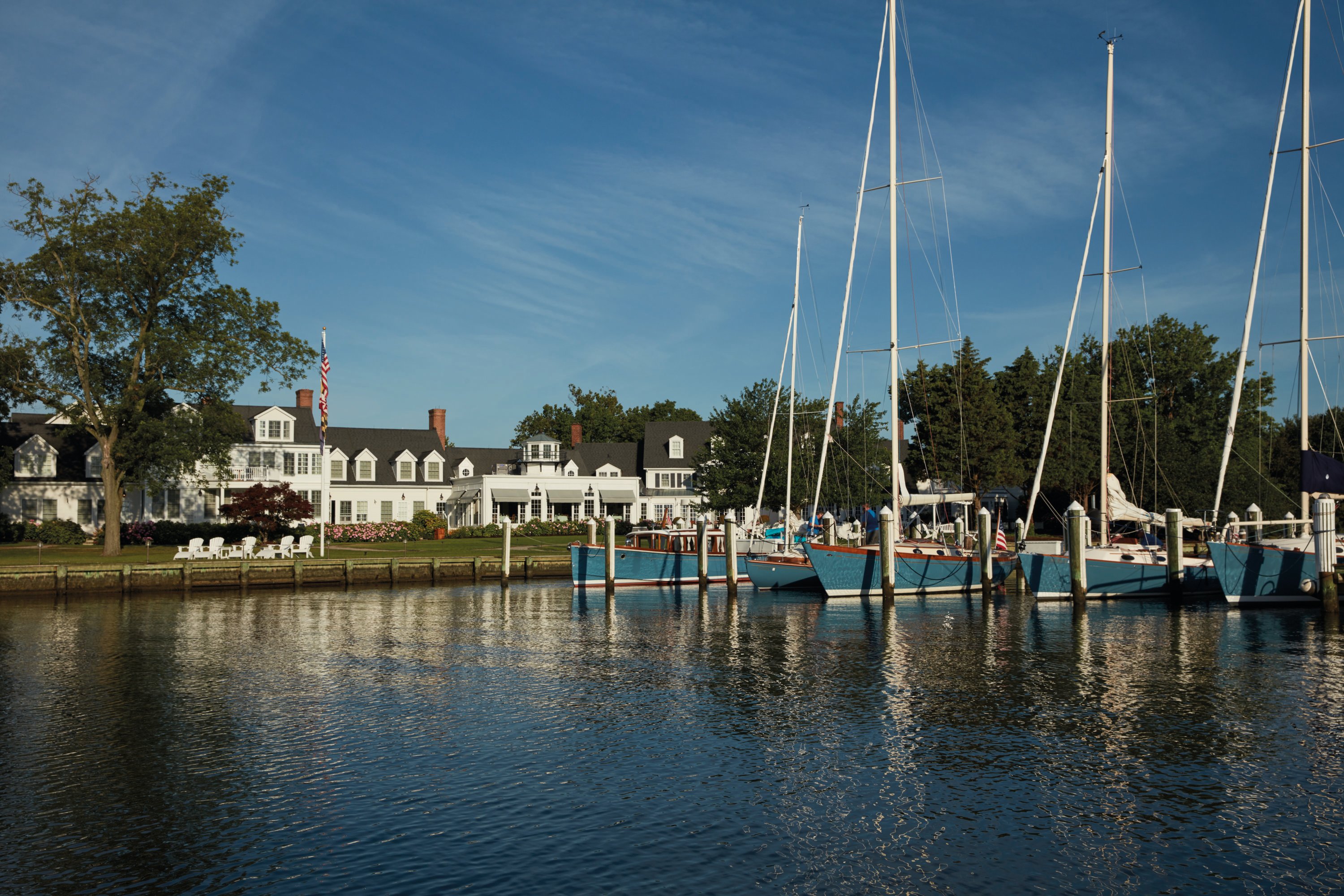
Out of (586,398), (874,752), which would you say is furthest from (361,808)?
(586,398)

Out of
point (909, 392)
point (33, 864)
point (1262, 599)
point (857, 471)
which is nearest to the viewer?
point (33, 864)

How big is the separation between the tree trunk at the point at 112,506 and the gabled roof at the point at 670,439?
4163 cm

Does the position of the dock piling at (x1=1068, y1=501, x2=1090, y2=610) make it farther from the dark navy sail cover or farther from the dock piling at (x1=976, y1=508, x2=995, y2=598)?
the dark navy sail cover

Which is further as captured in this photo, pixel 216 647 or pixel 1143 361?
pixel 1143 361

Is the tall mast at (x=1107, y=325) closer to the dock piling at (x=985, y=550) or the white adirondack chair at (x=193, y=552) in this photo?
the dock piling at (x=985, y=550)

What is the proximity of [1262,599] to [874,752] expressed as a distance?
24.6 meters

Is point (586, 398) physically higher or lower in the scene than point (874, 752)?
higher

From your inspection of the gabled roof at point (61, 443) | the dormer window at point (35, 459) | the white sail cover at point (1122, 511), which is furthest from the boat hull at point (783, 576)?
the dormer window at point (35, 459)

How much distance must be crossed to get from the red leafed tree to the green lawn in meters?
2.48

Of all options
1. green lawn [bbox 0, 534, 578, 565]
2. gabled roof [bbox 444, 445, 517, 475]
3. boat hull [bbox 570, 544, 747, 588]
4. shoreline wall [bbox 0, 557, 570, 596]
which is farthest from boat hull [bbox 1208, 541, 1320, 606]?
gabled roof [bbox 444, 445, 517, 475]

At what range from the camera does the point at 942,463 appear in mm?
70000

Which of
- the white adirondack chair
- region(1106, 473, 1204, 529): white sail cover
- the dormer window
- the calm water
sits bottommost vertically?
the calm water

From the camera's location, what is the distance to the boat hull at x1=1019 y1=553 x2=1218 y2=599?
3684cm

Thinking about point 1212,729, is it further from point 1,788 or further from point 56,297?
point 56,297
